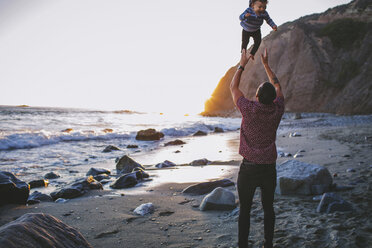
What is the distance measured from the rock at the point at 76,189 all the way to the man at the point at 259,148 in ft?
10.9

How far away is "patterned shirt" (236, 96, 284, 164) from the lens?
2.36 metres

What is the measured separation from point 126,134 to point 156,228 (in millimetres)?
14854

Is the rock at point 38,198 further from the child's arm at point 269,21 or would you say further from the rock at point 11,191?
the child's arm at point 269,21

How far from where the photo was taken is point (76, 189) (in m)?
4.57

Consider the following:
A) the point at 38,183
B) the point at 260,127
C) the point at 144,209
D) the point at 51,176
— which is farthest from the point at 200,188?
the point at 51,176

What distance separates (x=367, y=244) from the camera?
2.24 meters

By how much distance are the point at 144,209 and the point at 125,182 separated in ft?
5.73

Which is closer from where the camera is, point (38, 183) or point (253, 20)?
point (253, 20)

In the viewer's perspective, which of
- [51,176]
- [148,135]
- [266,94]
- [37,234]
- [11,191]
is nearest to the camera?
[37,234]

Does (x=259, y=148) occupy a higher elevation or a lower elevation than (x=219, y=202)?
higher

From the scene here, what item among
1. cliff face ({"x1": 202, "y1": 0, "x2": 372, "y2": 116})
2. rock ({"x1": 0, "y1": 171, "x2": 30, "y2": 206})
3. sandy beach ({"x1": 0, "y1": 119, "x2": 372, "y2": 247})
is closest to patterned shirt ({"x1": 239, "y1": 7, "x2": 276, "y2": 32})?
sandy beach ({"x1": 0, "y1": 119, "x2": 372, "y2": 247})

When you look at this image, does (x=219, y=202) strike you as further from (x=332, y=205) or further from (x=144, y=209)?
(x=332, y=205)

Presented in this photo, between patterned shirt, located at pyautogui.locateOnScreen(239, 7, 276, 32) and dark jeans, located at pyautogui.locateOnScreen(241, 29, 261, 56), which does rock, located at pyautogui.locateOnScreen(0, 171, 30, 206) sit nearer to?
dark jeans, located at pyautogui.locateOnScreen(241, 29, 261, 56)

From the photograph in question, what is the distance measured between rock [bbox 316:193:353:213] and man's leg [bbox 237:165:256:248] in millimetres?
1237
